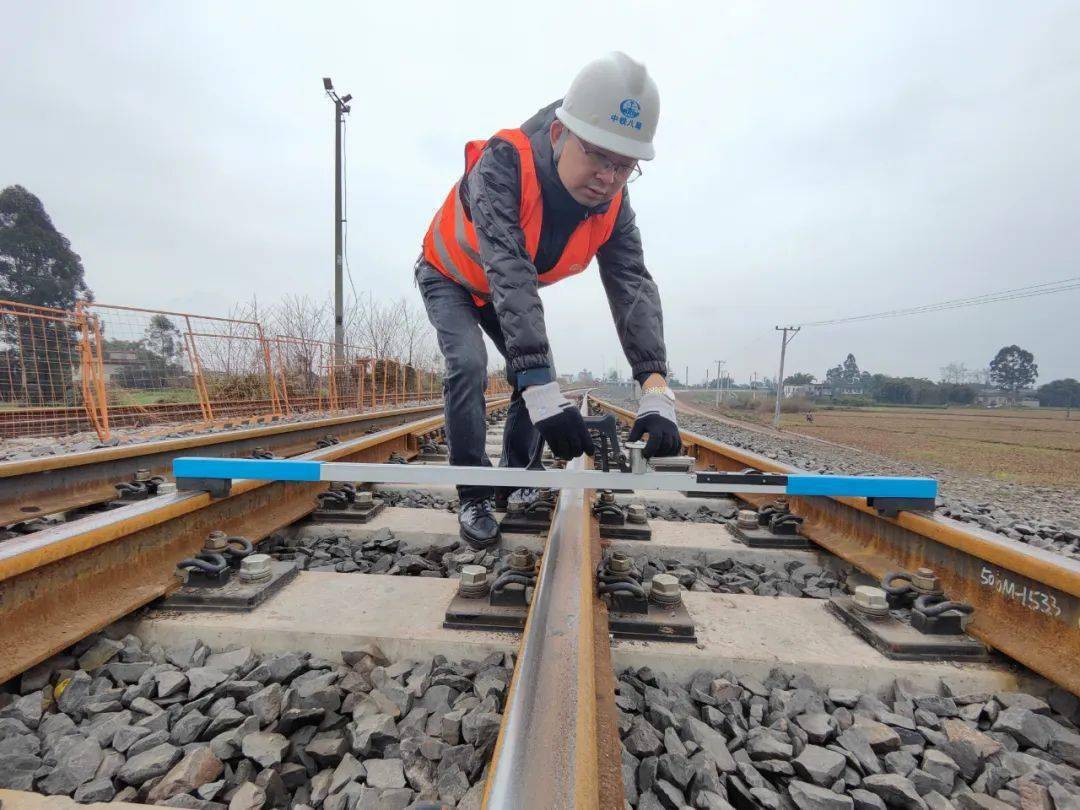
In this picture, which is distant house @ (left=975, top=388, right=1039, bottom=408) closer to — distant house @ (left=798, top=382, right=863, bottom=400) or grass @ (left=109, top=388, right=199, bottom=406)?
distant house @ (left=798, top=382, right=863, bottom=400)

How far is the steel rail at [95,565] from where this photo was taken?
119 centimetres

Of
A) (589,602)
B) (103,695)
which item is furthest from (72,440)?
(589,602)

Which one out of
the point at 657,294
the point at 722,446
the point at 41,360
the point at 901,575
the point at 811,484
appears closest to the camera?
the point at 901,575

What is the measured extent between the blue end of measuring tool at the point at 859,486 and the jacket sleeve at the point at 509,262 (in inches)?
36.9

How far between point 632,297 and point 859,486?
1.19 m

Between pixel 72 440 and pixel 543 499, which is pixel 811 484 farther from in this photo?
pixel 72 440

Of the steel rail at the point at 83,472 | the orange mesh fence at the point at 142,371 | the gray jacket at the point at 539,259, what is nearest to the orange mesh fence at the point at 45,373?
the orange mesh fence at the point at 142,371

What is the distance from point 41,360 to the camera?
735 centimetres

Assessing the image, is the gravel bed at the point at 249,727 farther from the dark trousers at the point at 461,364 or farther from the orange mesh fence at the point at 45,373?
the orange mesh fence at the point at 45,373

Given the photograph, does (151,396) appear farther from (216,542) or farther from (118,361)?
(216,542)

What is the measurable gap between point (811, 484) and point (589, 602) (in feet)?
3.35

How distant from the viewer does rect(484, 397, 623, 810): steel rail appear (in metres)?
0.70

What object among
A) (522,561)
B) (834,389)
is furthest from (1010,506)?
(834,389)

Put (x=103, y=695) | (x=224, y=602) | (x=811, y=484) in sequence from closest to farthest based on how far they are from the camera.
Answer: (x=103, y=695), (x=224, y=602), (x=811, y=484)
